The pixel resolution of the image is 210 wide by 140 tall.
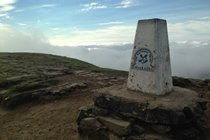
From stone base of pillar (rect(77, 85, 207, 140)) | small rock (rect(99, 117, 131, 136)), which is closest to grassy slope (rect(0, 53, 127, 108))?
stone base of pillar (rect(77, 85, 207, 140))

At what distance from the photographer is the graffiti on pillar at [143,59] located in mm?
10969

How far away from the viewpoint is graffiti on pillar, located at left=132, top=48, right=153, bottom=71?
36.0 ft

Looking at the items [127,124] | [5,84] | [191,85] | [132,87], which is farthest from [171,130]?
[5,84]

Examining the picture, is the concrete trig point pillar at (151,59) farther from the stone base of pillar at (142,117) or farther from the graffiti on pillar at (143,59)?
the stone base of pillar at (142,117)

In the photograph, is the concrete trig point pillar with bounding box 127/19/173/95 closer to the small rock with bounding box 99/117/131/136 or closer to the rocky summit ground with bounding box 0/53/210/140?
the small rock with bounding box 99/117/131/136

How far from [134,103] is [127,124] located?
810mm

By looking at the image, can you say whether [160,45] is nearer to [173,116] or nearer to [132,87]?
[132,87]

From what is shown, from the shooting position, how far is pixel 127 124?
10.2m

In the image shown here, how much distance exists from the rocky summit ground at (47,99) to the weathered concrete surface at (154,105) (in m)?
1.70

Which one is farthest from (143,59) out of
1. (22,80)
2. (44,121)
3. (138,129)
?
(22,80)

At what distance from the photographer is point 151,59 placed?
10.9 m

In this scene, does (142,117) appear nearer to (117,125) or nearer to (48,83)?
(117,125)

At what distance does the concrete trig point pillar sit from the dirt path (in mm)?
3690

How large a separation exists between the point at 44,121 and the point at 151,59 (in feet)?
20.8
